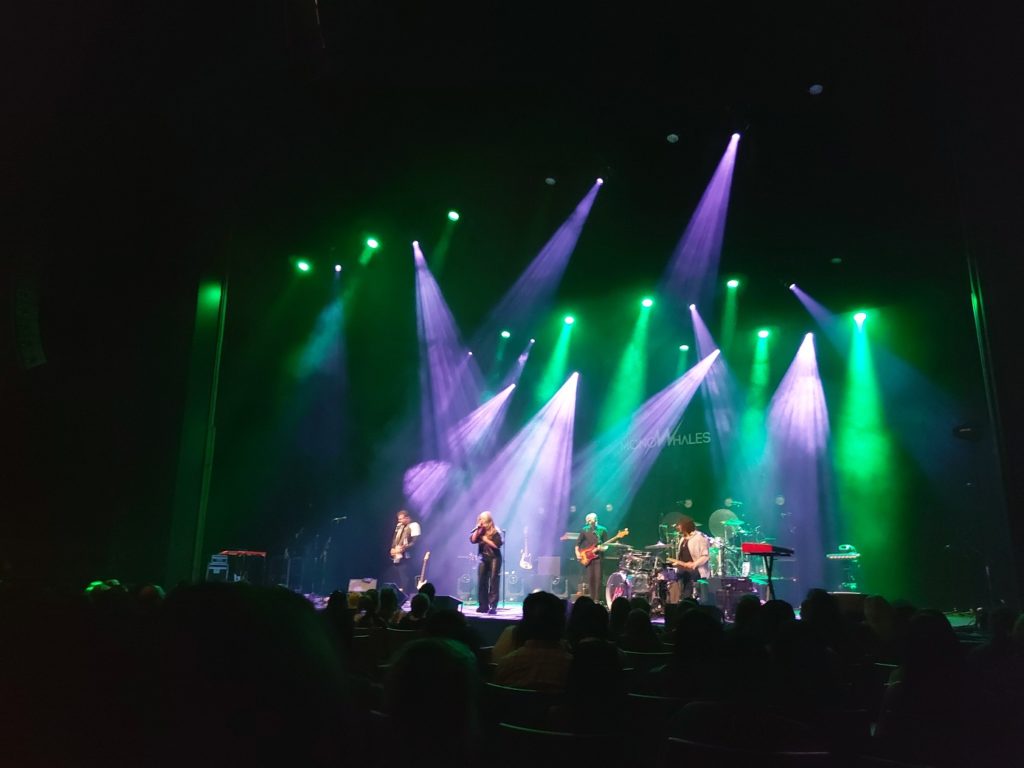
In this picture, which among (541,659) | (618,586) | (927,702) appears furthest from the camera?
(618,586)

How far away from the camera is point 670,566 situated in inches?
428

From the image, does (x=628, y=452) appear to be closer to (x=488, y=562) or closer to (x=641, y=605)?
(x=488, y=562)

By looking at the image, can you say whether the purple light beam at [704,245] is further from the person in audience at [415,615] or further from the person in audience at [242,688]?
the person in audience at [242,688]

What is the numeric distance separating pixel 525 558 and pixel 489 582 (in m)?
4.42

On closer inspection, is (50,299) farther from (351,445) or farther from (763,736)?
(351,445)

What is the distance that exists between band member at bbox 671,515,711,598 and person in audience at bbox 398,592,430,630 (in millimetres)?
5722

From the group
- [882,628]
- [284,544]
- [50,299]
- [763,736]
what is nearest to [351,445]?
[284,544]

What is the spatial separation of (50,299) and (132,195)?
1399mm

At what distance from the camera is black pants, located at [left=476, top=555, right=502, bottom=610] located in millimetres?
10688

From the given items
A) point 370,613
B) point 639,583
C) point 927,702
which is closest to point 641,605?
point 370,613

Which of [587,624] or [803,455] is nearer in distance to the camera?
[587,624]

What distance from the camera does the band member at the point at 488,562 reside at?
10.7m

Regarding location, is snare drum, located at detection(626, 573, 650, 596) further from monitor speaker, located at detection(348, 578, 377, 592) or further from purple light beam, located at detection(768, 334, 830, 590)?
monitor speaker, located at detection(348, 578, 377, 592)

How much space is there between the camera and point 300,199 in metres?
10.3
